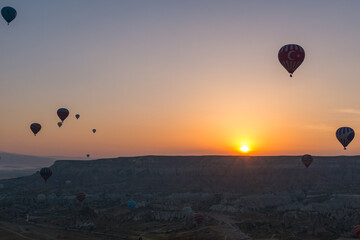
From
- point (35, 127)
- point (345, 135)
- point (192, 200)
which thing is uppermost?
point (35, 127)

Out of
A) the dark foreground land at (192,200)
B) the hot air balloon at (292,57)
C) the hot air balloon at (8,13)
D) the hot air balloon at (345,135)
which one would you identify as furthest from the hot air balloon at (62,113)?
the hot air balloon at (345,135)

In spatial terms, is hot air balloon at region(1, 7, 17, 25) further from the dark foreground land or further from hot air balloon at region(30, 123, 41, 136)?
the dark foreground land

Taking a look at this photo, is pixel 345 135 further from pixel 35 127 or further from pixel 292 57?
pixel 35 127

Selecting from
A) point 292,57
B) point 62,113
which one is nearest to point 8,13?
point 62,113

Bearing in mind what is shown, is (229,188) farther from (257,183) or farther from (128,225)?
(128,225)

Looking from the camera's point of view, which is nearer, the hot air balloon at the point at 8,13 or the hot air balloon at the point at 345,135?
the hot air balloon at the point at 8,13

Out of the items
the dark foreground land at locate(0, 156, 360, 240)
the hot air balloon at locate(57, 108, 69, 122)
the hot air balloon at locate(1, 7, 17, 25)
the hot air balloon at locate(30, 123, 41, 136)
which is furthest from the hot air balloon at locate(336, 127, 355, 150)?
the hot air balloon at locate(30, 123, 41, 136)

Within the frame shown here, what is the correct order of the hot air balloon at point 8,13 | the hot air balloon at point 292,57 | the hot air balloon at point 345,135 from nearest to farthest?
the hot air balloon at point 292,57 → the hot air balloon at point 8,13 → the hot air balloon at point 345,135

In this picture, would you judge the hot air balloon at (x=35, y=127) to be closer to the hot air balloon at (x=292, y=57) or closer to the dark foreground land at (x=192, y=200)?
the dark foreground land at (x=192, y=200)
